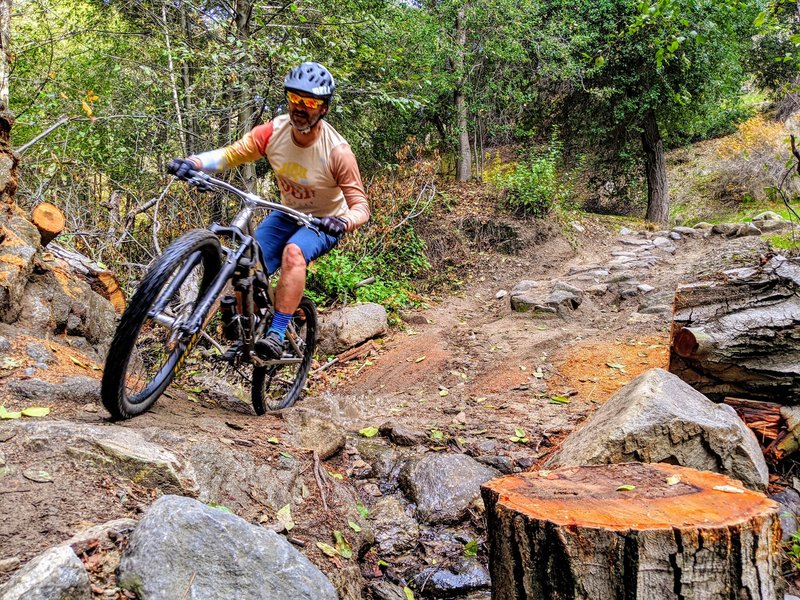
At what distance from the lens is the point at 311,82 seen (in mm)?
3234

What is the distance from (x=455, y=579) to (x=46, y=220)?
4128 millimetres

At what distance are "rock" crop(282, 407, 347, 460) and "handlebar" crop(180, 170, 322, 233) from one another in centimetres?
131

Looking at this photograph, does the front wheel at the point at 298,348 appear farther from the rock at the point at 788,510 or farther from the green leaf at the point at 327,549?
the rock at the point at 788,510

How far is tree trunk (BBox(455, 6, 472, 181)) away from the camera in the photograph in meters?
12.2

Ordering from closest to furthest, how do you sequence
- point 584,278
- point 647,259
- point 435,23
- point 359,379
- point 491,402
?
point 491,402 < point 359,379 < point 584,278 < point 647,259 < point 435,23

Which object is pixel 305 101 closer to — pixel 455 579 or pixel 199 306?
pixel 199 306

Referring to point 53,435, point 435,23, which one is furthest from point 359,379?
point 435,23

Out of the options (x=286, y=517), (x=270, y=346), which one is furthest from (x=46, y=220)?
(x=286, y=517)

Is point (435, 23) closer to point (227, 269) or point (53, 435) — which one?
point (227, 269)

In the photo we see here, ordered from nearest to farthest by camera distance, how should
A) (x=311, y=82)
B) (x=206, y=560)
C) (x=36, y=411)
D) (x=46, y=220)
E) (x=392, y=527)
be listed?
(x=206, y=560) < (x=36, y=411) < (x=392, y=527) < (x=311, y=82) < (x=46, y=220)

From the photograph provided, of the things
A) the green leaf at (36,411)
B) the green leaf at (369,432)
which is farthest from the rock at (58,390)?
the green leaf at (369,432)

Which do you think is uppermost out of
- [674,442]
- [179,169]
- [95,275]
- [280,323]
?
[179,169]

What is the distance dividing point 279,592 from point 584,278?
813cm

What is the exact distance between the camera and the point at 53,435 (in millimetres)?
2174
